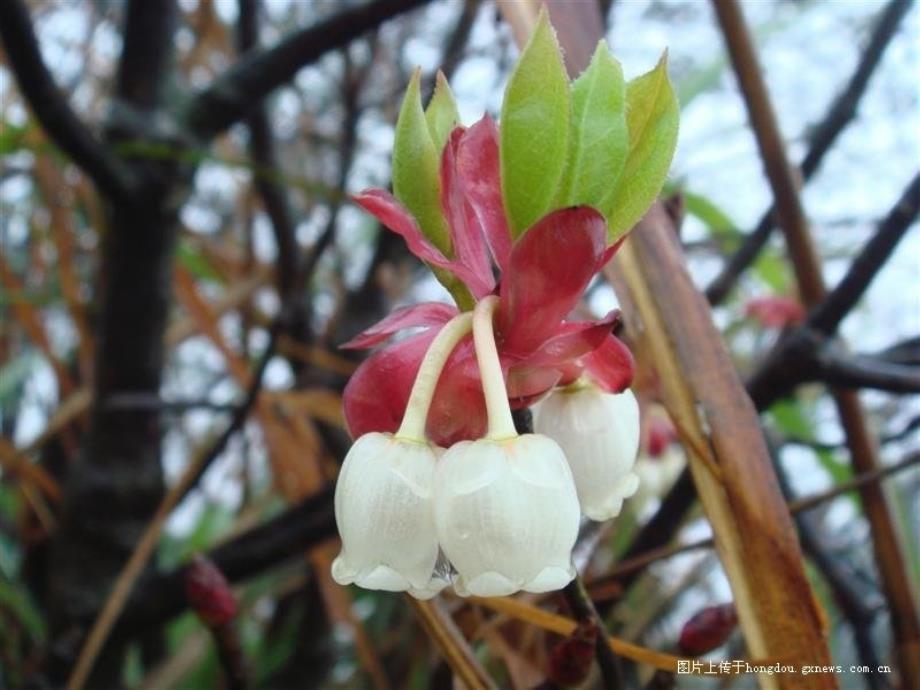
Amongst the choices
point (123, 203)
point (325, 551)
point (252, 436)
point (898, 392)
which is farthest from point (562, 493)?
point (252, 436)

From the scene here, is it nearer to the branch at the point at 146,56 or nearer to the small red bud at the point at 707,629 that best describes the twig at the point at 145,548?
the branch at the point at 146,56

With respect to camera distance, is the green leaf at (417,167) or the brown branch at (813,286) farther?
the brown branch at (813,286)

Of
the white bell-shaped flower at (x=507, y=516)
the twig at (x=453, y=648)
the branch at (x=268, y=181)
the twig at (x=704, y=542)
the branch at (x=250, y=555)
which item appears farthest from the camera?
the branch at (x=268, y=181)

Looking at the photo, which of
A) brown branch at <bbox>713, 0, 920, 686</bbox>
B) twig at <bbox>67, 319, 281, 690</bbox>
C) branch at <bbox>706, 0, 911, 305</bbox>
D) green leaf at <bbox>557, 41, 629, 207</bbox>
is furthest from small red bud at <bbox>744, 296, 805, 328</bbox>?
green leaf at <bbox>557, 41, 629, 207</bbox>

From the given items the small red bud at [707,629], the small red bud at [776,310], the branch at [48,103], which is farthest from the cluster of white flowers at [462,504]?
the small red bud at [776,310]

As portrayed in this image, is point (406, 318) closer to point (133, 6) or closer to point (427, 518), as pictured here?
point (427, 518)

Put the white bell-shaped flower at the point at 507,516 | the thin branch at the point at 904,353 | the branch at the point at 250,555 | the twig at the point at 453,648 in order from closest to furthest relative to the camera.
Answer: the white bell-shaped flower at the point at 507,516 → the twig at the point at 453,648 → the thin branch at the point at 904,353 → the branch at the point at 250,555
